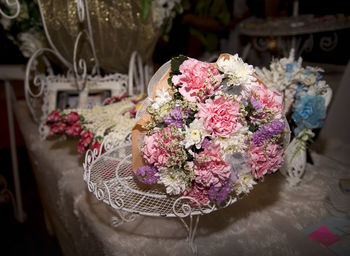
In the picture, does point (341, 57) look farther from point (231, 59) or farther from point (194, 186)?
point (194, 186)

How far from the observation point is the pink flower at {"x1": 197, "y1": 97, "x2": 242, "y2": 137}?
605 mm

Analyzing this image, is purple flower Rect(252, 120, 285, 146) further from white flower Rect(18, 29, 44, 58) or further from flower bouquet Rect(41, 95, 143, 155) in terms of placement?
white flower Rect(18, 29, 44, 58)

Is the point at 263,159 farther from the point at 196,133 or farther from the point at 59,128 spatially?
the point at 59,128

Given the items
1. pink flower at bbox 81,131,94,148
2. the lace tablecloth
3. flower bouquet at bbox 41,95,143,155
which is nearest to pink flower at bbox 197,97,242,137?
the lace tablecloth

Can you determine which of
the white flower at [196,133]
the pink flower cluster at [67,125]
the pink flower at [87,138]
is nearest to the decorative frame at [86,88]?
the pink flower cluster at [67,125]

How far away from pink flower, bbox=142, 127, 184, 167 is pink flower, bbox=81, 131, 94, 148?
57 centimetres

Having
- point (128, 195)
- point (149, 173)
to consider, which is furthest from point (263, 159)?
point (128, 195)

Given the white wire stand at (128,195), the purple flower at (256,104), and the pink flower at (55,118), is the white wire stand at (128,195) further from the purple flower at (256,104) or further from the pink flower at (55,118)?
the pink flower at (55,118)

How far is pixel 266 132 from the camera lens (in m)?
0.67

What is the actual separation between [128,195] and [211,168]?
13.1 inches

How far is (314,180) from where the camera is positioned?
3.68 feet

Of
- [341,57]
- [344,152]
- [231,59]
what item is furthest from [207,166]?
[341,57]

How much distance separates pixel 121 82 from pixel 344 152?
151 cm

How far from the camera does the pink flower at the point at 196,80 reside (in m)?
0.64
